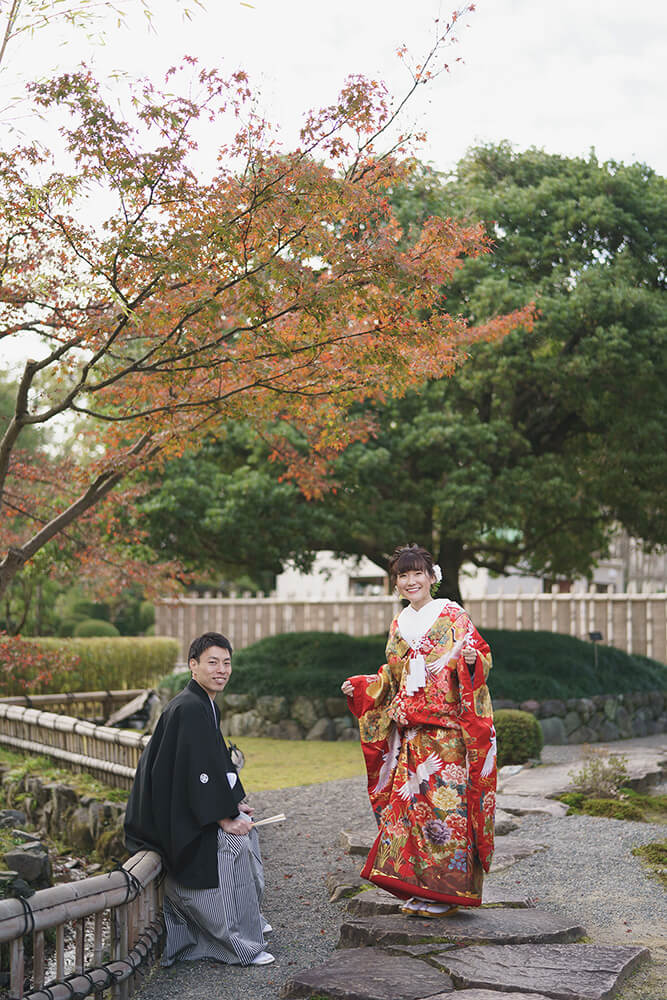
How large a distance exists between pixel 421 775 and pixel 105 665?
38.4 feet

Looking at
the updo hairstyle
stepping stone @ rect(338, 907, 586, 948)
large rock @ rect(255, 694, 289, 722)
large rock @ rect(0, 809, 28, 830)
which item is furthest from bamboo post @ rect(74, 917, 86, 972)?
large rock @ rect(255, 694, 289, 722)

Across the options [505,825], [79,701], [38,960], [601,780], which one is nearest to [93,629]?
[79,701]

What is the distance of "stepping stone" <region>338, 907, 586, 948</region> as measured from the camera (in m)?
4.03

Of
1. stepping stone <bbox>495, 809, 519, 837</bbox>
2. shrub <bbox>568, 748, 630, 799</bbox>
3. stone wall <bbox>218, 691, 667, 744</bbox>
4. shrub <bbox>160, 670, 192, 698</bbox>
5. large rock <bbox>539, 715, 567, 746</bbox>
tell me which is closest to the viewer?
stepping stone <bbox>495, 809, 519, 837</bbox>

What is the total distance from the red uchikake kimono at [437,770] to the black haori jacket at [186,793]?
2.53ft

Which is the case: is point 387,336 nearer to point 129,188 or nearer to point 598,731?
point 129,188

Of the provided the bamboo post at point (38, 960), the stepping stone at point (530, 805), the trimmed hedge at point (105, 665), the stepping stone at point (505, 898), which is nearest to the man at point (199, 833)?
the bamboo post at point (38, 960)

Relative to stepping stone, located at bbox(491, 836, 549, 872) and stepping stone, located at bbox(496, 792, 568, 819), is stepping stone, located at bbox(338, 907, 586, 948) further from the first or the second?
stepping stone, located at bbox(496, 792, 568, 819)

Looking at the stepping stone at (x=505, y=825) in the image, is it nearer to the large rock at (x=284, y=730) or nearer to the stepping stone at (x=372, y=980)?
the stepping stone at (x=372, y=980)

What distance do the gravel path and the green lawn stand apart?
50.9 inches

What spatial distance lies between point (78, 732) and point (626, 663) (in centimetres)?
869

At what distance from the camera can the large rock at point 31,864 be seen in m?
5.30

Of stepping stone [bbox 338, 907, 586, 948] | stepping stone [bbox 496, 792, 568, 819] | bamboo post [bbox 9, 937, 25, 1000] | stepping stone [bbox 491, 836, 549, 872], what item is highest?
bamboo post [bbox 9, 937, 25, 1000]

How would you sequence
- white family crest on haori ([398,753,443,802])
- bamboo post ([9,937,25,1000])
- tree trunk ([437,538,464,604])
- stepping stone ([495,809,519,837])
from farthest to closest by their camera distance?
tree trunk ([437,538,464,604])
stepping stone ([495,809,519,837])
white family crest on haori ([398,753,443,802])
bamboo post ([9,937,25,1000])
